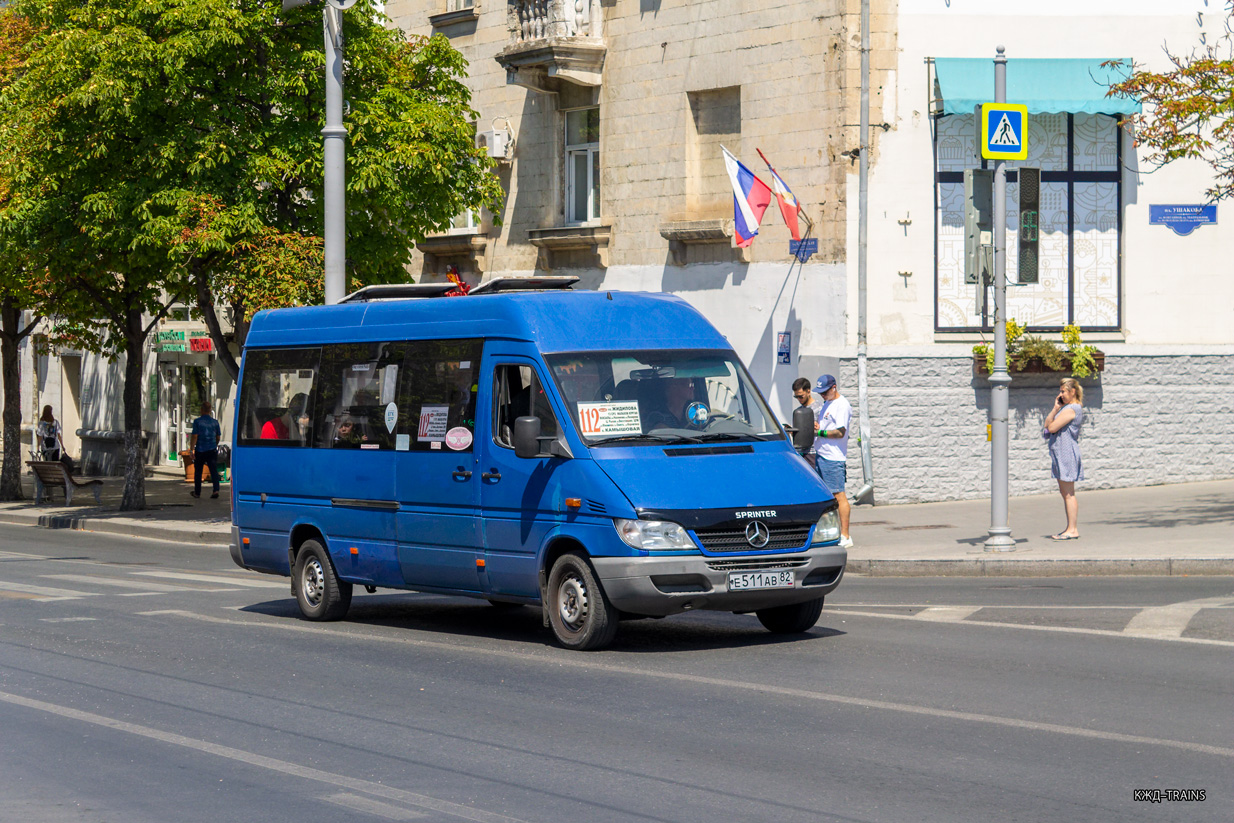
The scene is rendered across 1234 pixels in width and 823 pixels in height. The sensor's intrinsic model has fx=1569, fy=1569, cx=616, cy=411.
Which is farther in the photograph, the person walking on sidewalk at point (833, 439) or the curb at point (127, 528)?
the curb at point (127, 528)

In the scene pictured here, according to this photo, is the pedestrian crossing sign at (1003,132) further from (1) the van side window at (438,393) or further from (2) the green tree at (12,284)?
(2) the green tree at (12,284)

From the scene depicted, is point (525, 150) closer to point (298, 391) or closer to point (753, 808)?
point (298, 391)

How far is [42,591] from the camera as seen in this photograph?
14828 mm

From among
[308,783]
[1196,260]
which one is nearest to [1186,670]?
[308,783]

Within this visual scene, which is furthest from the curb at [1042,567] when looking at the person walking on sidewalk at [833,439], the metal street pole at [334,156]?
the metal street pole at [334,156]

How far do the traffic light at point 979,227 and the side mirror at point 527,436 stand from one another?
7.39 metres

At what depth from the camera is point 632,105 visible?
994 inches

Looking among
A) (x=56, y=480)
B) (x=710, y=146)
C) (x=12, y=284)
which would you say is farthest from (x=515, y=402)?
(x=56, y=480)

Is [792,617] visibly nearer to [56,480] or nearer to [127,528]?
[127,528]

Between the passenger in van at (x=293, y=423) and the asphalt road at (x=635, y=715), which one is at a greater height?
the passenger in van at (x=293, y=423)

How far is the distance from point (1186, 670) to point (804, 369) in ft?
45.4

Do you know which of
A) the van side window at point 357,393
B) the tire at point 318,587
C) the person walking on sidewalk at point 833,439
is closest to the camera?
the van side window at point 357,393

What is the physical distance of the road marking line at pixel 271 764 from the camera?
20.4 ft

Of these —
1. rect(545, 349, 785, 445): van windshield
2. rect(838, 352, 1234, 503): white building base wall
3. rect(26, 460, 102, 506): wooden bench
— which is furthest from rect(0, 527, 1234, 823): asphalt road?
rect(26, 460, 102, 506): wooden bench
